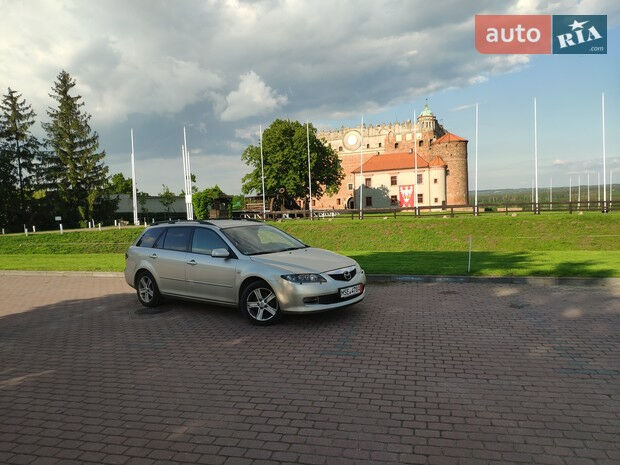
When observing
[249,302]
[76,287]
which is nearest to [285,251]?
[249,302]

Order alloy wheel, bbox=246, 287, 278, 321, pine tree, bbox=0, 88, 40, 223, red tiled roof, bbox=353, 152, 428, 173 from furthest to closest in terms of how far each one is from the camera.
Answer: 1. red tiled roof, bbox=353, 152, 428, 173
2. pine tree, bbox=0, 88, 40, 223
3. alloy wheel, bbox=246, 287, 278, 321

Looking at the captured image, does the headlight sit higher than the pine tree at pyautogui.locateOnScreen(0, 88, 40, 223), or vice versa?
the pine tree at pyautogui.locateOnScreen(0, 88, 40, 223)

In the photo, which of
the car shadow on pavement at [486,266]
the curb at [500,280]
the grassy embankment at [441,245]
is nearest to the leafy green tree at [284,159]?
the grassy embankment at [441,245]

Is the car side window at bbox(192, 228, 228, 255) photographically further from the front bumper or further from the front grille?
the front grille

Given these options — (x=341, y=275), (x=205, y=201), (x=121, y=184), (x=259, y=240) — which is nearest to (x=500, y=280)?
(x=341, y=275)

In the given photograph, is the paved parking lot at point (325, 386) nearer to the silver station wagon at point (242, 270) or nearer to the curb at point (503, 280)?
the silver station wagon at point (242, 270)

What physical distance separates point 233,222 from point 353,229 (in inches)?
842

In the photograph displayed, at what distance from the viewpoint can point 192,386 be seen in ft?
15.2

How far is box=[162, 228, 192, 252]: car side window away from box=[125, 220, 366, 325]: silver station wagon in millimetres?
21


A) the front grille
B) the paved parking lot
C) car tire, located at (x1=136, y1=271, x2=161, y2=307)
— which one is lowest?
the paved parking lot

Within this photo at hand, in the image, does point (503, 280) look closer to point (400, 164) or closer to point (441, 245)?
point (441, 245)

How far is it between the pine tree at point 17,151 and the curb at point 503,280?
48.4 meters

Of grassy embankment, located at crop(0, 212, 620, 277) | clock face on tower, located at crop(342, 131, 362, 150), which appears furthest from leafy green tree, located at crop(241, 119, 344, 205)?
clock face on tower, located at crop(342, 131, 362, 150)

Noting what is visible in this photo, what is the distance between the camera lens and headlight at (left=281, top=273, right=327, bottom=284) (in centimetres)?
663
